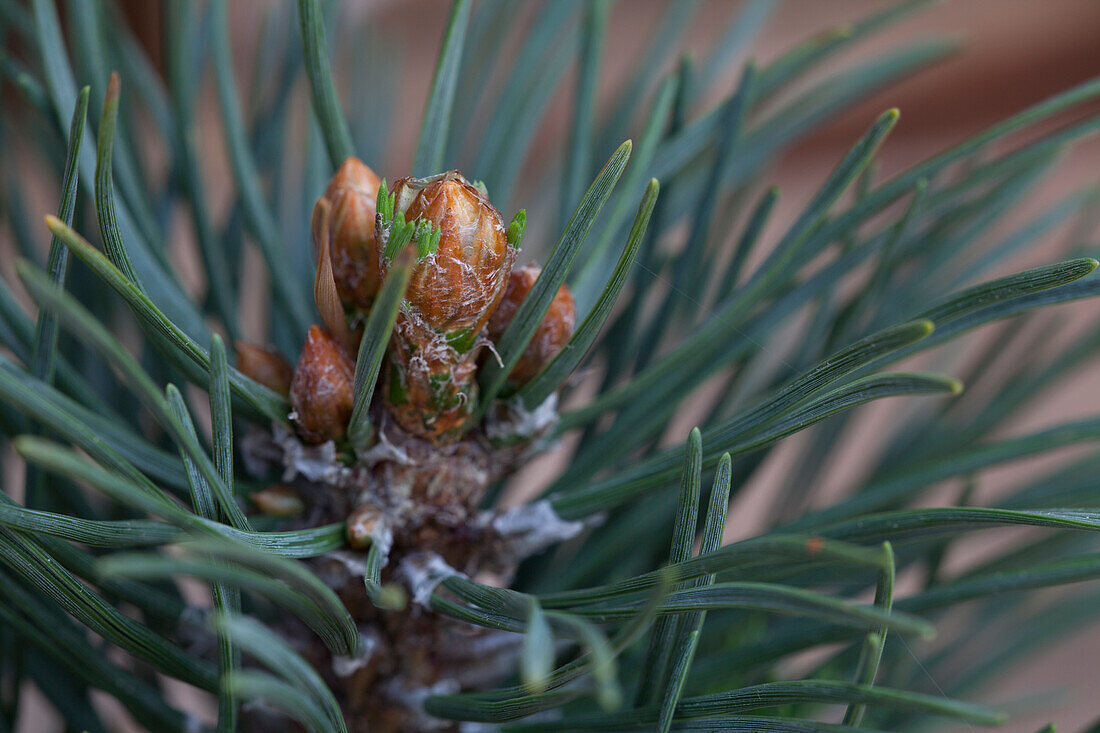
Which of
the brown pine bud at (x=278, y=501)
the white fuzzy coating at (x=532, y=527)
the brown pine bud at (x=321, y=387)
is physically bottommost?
the white fuzzy coating at (x=532, y=527)

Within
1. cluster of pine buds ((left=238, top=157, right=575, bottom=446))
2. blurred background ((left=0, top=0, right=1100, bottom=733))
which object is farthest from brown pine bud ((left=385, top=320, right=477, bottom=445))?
blurred background ((left=0, top=0, right=1100, bottom=733))

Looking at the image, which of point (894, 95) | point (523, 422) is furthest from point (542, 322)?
point (894, 95)

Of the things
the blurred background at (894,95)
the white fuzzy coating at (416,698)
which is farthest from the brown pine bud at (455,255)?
the blurred background at (894,95)

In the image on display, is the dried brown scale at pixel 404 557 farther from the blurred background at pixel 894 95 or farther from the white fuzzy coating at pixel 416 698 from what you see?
the blurred background at pixel 894 95

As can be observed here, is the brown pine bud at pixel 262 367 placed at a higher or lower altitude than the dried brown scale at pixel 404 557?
higher

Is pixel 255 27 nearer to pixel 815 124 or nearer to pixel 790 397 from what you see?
pixel 815 124

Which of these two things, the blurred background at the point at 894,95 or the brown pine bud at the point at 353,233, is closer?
the brown pine bud at the point at 353,233

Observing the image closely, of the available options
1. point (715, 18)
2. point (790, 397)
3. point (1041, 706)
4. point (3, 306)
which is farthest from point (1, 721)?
point (715, 18)
